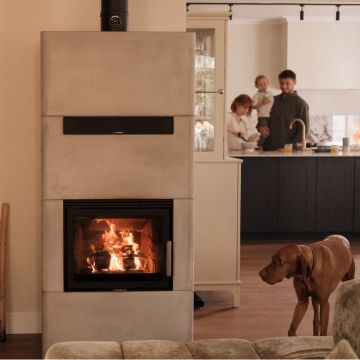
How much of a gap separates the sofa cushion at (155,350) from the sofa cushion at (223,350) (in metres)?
0.03

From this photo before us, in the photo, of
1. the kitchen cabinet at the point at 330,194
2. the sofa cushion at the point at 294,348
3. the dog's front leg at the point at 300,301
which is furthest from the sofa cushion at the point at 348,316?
the kitchen cabinet at the point at 330,194

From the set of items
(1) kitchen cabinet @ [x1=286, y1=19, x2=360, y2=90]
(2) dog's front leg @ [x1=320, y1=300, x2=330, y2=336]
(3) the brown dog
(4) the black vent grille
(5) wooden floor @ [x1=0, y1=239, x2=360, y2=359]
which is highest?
(1) kitchen cabinet @ [x1=286, y1=19, x2=360, y2=90]

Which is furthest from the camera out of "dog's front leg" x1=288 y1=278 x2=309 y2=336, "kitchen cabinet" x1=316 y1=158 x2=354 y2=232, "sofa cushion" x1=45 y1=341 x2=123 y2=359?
"kitchen cabinet" x1=316 y1=158 x2=354 y2=232

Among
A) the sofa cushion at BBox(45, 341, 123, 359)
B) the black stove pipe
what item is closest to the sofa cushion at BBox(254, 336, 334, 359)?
the sofa cushion at BBox(45, 341, 123, 359)

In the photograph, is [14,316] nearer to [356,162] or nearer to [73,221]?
[73,221]

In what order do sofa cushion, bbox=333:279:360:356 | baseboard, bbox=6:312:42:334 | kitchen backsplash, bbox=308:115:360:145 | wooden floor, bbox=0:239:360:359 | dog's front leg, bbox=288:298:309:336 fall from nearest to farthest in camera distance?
sofa cushion, bbox=333:279:360:356 < dog's front leg, bbox=288:298:309:336 < wooden floor, bbox=0:239:360:359 < baseboard, bbox=6:312:42:334 < kitchen backsplash, bbox=308:115:360:145

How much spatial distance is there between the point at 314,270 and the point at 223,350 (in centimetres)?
182

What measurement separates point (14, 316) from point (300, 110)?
18.1 ft

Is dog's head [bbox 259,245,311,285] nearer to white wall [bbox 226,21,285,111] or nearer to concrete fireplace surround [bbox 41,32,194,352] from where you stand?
concrete fireplace surround [bbox 41,32,194,352]

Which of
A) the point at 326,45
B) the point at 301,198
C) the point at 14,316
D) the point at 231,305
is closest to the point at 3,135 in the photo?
the point at 14,316

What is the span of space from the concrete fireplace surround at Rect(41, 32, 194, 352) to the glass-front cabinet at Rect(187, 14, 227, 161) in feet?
3.92

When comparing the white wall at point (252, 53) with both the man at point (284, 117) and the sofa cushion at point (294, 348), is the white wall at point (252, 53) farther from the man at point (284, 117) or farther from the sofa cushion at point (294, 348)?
the sofa cushion at point (294, 348)

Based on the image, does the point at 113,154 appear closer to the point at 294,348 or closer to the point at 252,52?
the point at 294,348

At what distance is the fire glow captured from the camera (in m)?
4.54
